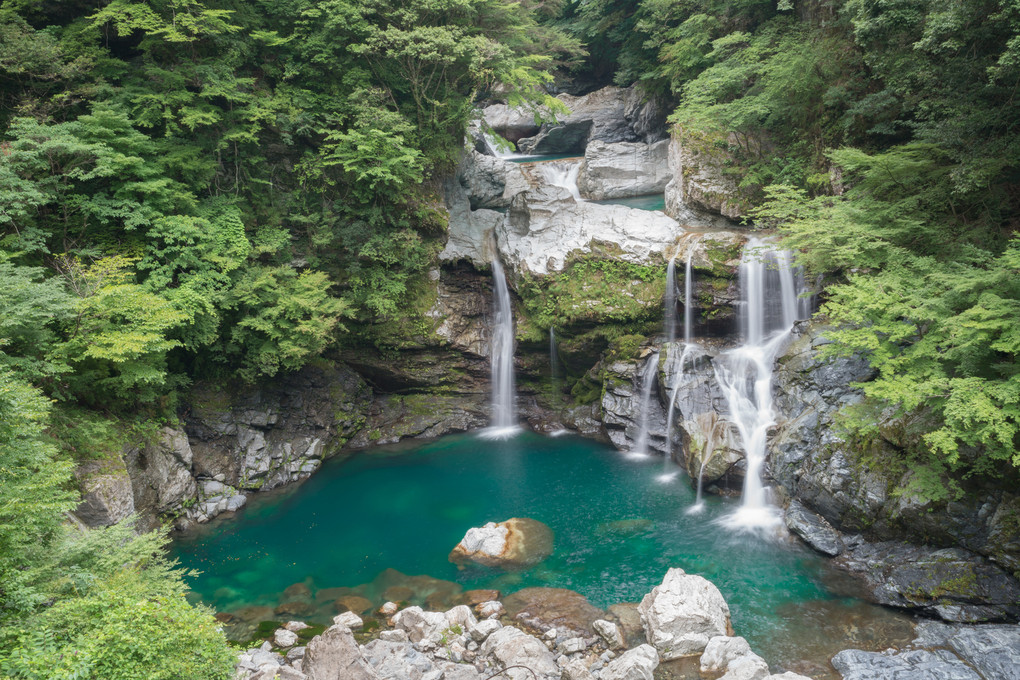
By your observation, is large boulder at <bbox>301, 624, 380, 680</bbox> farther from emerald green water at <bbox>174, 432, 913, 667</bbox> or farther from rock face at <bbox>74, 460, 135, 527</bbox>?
rock face at <bbox>74, 460, 135, 527</bbox>

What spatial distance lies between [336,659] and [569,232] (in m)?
13.6

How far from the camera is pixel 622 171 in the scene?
23.2 m

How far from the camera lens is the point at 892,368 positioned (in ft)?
28.7

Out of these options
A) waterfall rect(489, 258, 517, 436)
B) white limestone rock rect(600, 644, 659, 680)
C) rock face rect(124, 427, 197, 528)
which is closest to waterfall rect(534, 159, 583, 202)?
waterfall rect(489, 258, 517, 436)

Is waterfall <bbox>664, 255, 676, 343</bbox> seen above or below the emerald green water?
above

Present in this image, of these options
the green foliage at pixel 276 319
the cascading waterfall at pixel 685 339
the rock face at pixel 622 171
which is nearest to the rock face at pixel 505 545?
the cascading waterfall at pixel 685 339

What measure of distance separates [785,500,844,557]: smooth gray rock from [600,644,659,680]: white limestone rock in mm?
4428

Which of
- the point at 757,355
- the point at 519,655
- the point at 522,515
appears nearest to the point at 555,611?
the point at 519,655

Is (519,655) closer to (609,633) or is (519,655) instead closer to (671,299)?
(609,633)

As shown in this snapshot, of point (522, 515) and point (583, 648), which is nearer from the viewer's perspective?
point (583, 648)

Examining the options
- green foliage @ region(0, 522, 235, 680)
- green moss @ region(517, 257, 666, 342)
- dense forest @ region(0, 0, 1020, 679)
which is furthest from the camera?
green moss @ region(517, 257, 666, 342)

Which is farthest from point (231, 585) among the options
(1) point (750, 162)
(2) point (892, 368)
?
(1) point (750, 162)

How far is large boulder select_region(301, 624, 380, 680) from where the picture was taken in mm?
8094

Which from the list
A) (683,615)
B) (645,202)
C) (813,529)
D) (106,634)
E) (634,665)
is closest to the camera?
(106,634)
